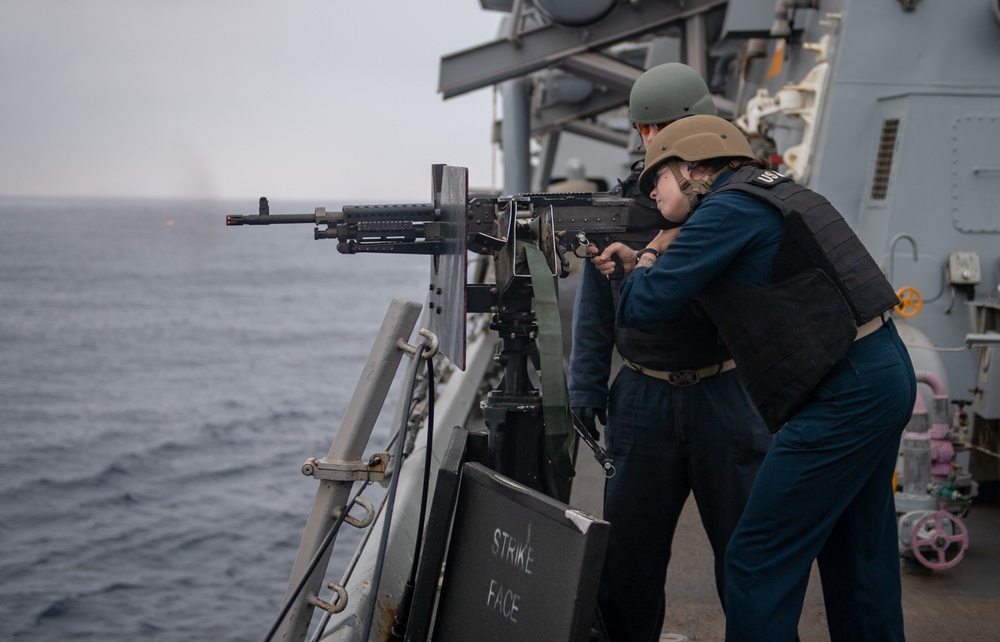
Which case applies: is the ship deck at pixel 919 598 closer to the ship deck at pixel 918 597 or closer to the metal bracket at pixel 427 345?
the ship deck at pixel 918 597

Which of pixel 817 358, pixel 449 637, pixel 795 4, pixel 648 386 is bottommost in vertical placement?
pixel 449 637

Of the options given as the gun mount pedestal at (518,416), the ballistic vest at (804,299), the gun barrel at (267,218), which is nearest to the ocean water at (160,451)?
the gun barrel at (267,218)

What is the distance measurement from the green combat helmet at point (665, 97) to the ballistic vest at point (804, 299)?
0.78 metres

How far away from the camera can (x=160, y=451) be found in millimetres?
15812

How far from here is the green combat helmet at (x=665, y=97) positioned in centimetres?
379

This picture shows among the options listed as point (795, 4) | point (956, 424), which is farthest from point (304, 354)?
point (956, 424)

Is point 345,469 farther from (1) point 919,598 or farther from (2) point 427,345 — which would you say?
(1) point 919,598

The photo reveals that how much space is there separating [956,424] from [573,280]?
448cm

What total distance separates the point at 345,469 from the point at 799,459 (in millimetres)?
1251

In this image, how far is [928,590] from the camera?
476cm

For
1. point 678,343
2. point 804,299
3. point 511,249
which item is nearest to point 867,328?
point 804,299

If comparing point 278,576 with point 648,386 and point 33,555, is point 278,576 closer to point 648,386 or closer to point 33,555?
point 33,555

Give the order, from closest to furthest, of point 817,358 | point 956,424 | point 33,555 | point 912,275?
point 817,358
point 956,424
point 912,275
point 33,555

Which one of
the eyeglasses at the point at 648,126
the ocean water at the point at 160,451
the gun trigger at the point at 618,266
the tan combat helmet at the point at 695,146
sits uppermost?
the eyeglasses at the point at 648,126
